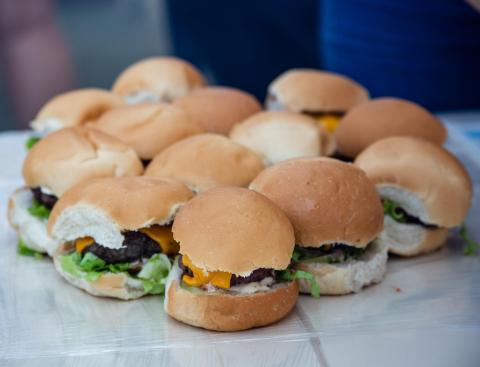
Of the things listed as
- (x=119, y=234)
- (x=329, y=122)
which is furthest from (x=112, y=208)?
(x=329, y=122)

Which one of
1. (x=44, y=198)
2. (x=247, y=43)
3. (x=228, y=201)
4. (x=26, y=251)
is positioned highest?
(x=228, y=201)

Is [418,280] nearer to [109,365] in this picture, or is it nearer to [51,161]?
[109,365]

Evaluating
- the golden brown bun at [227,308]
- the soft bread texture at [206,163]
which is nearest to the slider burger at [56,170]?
the soft bread texture at [206,163]

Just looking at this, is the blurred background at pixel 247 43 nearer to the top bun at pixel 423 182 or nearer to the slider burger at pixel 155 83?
the top bun at pixel 423 182

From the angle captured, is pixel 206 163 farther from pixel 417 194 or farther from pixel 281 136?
pixel 417 194

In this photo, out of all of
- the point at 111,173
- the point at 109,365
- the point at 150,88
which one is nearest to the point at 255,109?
the point at 150,88

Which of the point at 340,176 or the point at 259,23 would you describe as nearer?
the point at 340,176
